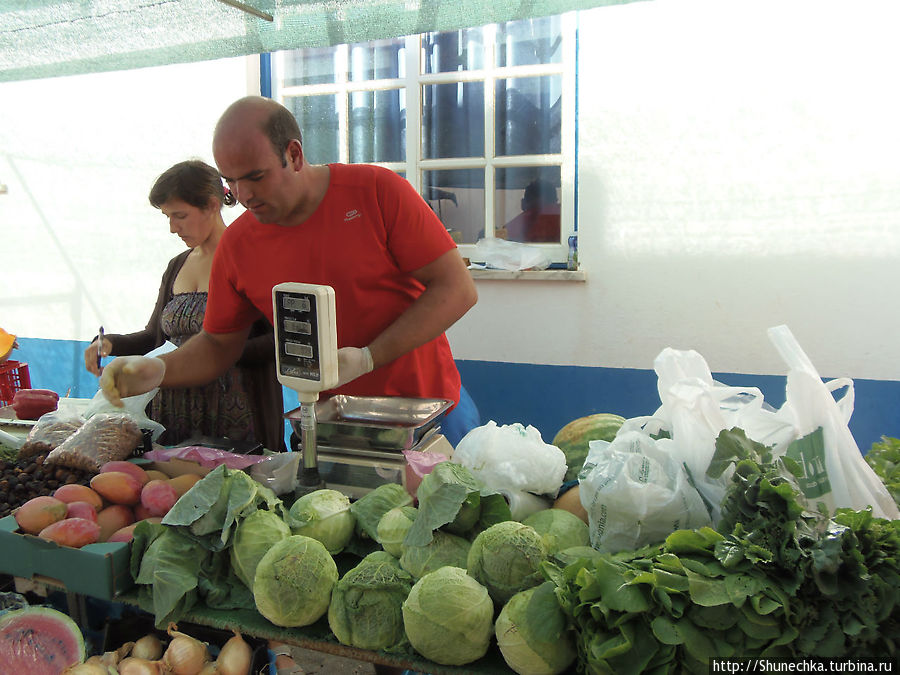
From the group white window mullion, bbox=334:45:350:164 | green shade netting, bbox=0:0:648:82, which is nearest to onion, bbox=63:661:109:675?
green shade netting, bbox=0:0:648:82

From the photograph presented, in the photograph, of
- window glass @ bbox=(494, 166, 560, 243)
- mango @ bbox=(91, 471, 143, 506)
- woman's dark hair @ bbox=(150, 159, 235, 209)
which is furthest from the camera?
window glass @ bbox=(494, 166, 560, 243)

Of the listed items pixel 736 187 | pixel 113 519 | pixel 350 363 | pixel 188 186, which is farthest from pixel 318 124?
pixel 113 519

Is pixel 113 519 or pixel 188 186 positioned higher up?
pixel 188 186

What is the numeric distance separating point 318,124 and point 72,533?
4030mm

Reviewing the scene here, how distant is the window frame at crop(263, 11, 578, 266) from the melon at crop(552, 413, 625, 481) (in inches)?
104

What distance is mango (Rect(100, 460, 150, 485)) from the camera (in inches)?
72.4

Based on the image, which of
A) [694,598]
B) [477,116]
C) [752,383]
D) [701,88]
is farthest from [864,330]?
[694,598]

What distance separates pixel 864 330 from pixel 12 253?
721 centimetres

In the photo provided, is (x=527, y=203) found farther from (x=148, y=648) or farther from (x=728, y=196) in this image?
(x=148, y=648)

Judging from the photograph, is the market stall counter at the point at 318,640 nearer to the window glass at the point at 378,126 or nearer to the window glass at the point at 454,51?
the window glass at the point at 378,126

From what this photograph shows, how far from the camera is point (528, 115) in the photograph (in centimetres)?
444

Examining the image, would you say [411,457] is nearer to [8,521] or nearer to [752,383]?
[8,521]

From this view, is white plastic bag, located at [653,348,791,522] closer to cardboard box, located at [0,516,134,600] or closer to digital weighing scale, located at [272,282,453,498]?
digital weighing scale, located at [272,282,453,498]

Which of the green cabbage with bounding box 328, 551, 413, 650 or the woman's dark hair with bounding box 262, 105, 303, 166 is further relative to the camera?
the woman's dark hair with bounding box 262, 105, 303, 166
